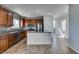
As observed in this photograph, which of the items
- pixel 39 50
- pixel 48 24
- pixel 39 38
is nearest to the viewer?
pixel 39 50

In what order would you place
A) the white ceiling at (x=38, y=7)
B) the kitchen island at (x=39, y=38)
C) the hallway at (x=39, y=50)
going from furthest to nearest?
the kitchen island at (x=39, y=38), the white ceiling at (x=38, y=7), the hallway at (x=39, y=50)

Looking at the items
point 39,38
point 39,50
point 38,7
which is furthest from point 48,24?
point 39,50

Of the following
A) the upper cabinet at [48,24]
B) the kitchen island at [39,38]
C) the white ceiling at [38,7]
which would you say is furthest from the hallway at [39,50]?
the upper cabinet at [48,24]

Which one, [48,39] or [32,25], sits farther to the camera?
[32,25]

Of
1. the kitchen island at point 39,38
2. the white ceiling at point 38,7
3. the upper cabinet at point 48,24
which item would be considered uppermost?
the white ceiling at point 38,7

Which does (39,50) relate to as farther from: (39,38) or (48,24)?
(48,24)

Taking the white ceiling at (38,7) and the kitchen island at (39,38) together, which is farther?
the kitchen island at (39,38)

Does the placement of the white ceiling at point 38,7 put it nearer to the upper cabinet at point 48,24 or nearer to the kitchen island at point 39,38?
the kitchen island at point 39,38

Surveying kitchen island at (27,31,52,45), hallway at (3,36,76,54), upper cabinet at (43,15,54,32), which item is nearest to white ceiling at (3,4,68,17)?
kitchen island at (27,31,52,45)
